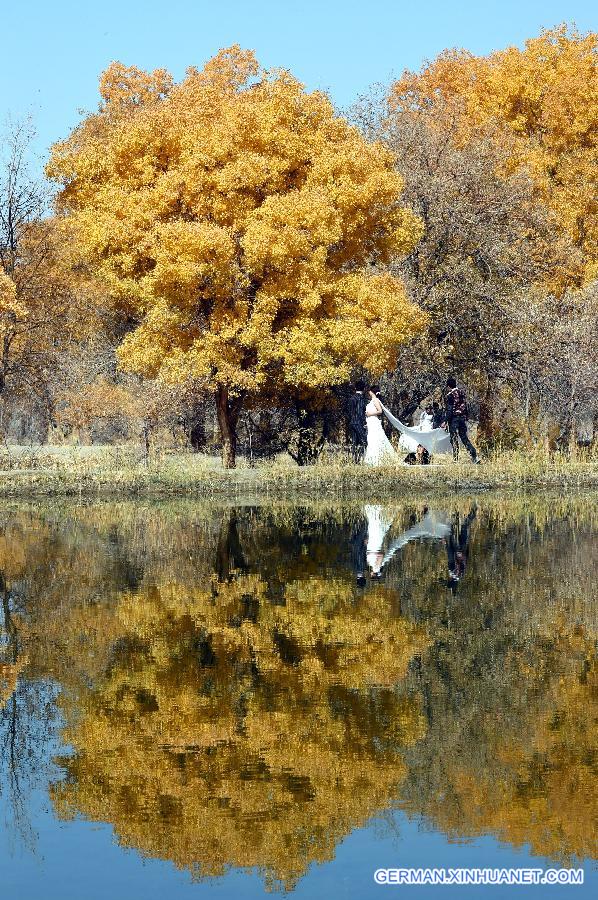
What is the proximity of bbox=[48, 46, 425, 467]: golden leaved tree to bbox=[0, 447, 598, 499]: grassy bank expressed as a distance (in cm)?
229

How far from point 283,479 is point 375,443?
353 cm

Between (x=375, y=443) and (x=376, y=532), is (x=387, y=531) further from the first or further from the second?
(x=375, y=443)

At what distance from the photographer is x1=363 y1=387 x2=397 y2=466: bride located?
3345cm

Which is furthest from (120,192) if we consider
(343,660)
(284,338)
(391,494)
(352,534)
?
(343,660)

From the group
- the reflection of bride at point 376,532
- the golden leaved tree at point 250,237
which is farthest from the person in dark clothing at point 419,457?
the reflection of bride at point 376,532

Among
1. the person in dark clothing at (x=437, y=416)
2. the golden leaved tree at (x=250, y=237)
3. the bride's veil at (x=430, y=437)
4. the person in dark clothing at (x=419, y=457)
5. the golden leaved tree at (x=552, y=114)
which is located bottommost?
the person in dark clothing at (x=419, y=457)

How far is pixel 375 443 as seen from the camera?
112 feet

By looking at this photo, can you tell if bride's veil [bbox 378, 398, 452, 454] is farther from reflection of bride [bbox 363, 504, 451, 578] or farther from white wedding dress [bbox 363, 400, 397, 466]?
reflection of bride [bbox 363, 504, 451, 578]

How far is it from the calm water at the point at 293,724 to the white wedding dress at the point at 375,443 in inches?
582

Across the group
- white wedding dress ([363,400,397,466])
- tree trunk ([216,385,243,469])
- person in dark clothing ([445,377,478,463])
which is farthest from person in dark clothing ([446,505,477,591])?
tree trunk ([216,385,243,469])

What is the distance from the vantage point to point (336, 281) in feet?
111

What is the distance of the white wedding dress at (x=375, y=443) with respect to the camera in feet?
110

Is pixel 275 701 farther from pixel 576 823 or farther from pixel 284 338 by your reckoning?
pixel 284 338

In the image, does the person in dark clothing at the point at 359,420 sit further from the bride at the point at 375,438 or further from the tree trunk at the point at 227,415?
the tree trunk at the point at 227,415
